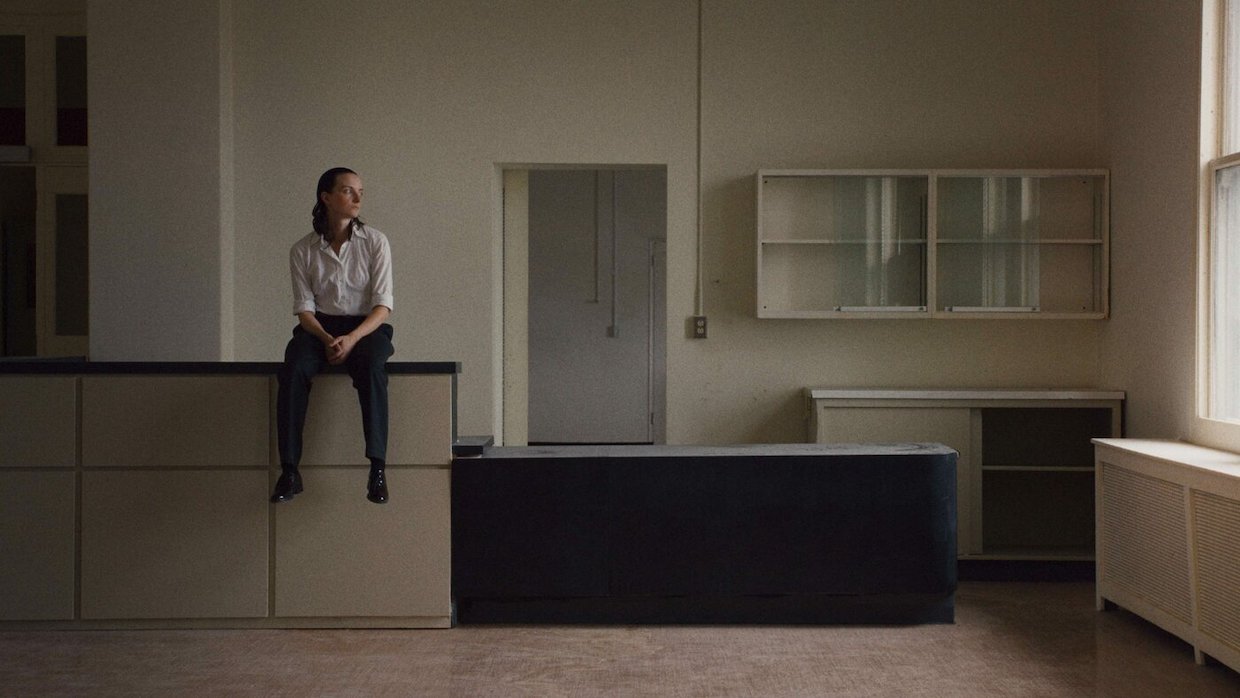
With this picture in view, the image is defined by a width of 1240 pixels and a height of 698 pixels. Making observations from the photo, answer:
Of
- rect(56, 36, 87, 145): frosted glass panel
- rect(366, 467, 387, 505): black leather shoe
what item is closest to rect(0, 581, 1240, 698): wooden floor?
rect(366, 467, 387, 505): black leather shoe

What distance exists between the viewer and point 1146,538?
3844 mm

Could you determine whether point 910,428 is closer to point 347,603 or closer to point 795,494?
point 795,494

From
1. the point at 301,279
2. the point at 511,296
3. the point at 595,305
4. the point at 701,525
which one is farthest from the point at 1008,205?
the point at 595,305

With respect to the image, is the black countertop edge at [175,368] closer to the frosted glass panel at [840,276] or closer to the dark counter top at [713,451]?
the dark counter top at [713,451]

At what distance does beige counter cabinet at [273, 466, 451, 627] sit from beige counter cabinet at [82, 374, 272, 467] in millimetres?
281

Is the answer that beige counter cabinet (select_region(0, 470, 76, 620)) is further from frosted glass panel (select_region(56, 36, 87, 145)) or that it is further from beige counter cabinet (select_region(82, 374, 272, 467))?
frosted glass panel (select_region(56, 36, 87, 145))

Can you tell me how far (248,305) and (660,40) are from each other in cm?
258

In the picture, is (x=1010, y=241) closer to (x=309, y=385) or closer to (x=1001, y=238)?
(x=1001, y=238)

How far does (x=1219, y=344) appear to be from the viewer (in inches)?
158

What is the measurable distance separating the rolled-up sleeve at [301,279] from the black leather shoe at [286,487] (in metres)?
0.64

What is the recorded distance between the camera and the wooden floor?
3270 millimetres

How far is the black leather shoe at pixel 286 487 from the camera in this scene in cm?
373

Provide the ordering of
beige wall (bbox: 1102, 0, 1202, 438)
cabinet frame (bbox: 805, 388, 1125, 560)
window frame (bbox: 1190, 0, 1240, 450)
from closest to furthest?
window frame (bbox: 1190, 0, 1240, 450)
beige wall (bbox: 1102, 0, 1202, 438)
cabinet frame (bbox: 805, 388, 1125, 560)

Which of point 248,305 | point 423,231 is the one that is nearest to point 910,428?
point 423,231
